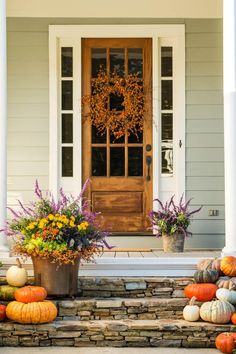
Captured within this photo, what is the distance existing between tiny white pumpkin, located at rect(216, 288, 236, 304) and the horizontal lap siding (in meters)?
1.95

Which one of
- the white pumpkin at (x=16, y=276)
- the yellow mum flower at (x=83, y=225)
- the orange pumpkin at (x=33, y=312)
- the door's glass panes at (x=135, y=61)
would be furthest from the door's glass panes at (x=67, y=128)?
the orange pumpkin at (x=33, y=312)

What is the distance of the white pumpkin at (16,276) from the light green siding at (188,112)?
1893 mm

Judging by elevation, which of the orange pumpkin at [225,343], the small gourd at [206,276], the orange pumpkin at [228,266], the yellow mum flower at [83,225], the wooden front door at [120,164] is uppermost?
the wooden front door at [120,164]

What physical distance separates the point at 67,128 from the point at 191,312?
2.95 m

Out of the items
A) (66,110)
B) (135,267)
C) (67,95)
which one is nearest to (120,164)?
(66,110)

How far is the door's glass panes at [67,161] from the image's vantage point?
8.00 m

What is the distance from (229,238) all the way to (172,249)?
1024 mm

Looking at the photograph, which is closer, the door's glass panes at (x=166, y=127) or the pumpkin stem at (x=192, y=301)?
the pumpkin stem at (x=192, y=301)

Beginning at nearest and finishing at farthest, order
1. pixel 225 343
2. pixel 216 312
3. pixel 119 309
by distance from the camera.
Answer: pixel 225 343
pixel 216 312
pixel 119 309

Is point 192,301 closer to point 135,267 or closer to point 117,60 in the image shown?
point 135,267

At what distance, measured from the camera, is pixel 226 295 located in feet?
19.5

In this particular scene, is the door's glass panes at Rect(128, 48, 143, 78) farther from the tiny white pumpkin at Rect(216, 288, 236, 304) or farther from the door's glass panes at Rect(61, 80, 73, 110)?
the tiny white pumpkin at Rect(216, 288, 236, 304)
